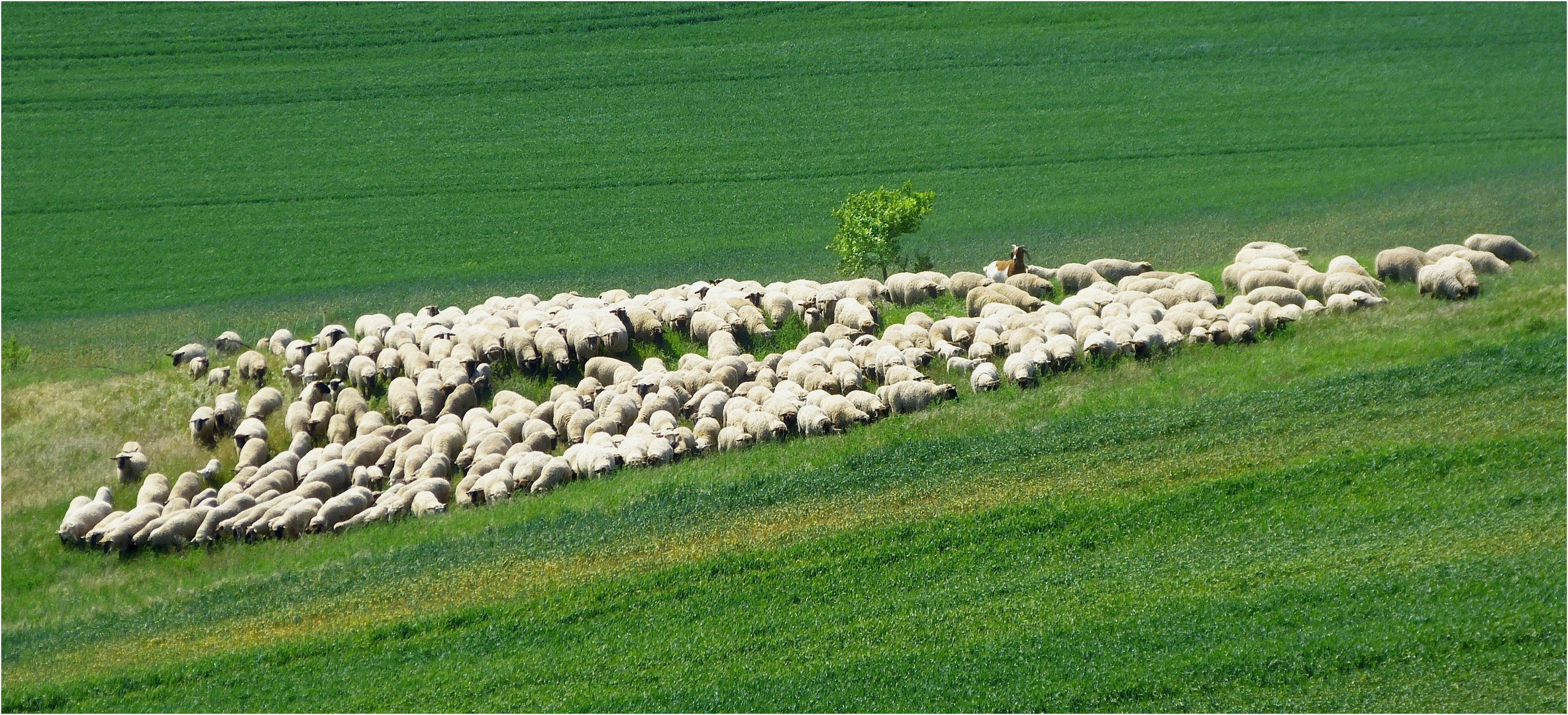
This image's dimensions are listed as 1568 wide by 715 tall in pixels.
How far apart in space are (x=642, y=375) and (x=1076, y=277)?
11.9m

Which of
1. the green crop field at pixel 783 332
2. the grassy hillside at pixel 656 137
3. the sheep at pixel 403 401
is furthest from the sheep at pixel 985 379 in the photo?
the sheep at pixel 403 401

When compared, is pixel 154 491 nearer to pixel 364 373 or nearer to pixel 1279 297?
pixel 364 373

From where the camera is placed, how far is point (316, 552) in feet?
82.2

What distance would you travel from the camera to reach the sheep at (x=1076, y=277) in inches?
1299

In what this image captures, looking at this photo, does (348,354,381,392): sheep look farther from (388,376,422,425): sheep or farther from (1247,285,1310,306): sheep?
(1247,285,1310,306): sheep

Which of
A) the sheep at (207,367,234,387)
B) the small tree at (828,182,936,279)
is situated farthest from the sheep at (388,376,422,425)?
the small tree at (828,182,936,279)

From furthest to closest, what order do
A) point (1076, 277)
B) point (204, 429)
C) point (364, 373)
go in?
point (1076, 277) < point (364, 373) < point (204, 429)

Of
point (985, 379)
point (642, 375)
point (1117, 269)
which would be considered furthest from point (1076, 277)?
point (642, 375)

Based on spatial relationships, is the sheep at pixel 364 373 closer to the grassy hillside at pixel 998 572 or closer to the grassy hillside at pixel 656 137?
the grassy hillside at pixel 998 572

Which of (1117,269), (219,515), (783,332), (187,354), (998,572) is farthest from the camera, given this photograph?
(187,354)

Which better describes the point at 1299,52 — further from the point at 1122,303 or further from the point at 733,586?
the point at 733,586

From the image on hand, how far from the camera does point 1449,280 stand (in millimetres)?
28188

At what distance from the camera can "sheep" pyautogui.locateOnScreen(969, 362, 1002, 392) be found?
2701 centimetres

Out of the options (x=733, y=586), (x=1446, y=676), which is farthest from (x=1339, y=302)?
(x=733, y=586)
